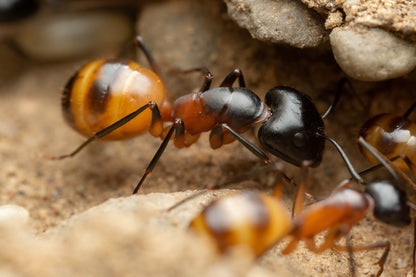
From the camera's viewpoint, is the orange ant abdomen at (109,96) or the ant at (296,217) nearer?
the ant at (296,217)

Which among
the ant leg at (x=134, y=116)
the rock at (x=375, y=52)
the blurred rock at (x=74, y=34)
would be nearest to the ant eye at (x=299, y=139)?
the rock at (x=375, y=52)

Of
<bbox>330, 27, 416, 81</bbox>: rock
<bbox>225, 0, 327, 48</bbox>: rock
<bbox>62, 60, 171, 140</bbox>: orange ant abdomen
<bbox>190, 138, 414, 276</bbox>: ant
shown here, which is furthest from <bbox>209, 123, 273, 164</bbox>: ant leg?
<bbox>330, 27, 416, 81</bbox>: rock

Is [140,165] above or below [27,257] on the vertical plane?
below

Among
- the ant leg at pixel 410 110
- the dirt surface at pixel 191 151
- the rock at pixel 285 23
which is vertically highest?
the rock at pixel 285 23

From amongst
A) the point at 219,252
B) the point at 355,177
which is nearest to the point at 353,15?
the point at 355,177

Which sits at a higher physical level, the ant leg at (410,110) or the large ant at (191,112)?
the ant leg at (410,110)

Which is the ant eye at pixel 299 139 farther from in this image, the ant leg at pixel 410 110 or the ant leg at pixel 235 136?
the ant leg at pixel 410 110

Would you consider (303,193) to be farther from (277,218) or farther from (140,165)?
(140,165)

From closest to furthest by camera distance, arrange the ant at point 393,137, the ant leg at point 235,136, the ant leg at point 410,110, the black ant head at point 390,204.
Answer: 1. the black ant head at point 390,204
2. the ant leg at point 235,136
3. the ant at point 393,137
4. the ant leg at point 410,110
